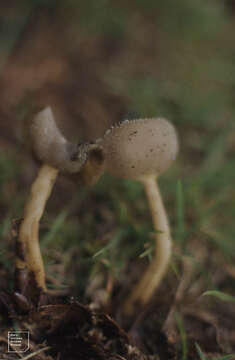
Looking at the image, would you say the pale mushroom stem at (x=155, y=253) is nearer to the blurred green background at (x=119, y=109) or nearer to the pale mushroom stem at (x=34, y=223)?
the blurred green background at (x=119, y=109)

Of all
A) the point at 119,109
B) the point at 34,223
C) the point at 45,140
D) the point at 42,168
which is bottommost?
the point at 34,223

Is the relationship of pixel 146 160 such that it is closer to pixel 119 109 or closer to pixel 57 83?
pixel 119 109

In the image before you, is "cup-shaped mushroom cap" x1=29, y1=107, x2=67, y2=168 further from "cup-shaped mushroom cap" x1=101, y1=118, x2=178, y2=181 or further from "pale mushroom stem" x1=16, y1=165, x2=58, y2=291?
"cup-shaped mushroom cap" x1=101, y1=118, x2=178, y2=181

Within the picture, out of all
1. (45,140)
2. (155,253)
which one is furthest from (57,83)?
(155,253)

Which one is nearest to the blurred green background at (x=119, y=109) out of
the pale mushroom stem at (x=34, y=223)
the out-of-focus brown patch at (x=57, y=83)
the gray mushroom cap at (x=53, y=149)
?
the out-of-focus brown patch at (x=57, y=83)

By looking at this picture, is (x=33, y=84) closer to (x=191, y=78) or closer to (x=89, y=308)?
(x=191, y=78)

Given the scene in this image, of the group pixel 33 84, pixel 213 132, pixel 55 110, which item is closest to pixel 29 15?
pixel 33 84

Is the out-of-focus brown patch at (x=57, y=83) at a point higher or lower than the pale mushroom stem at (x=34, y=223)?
higher
